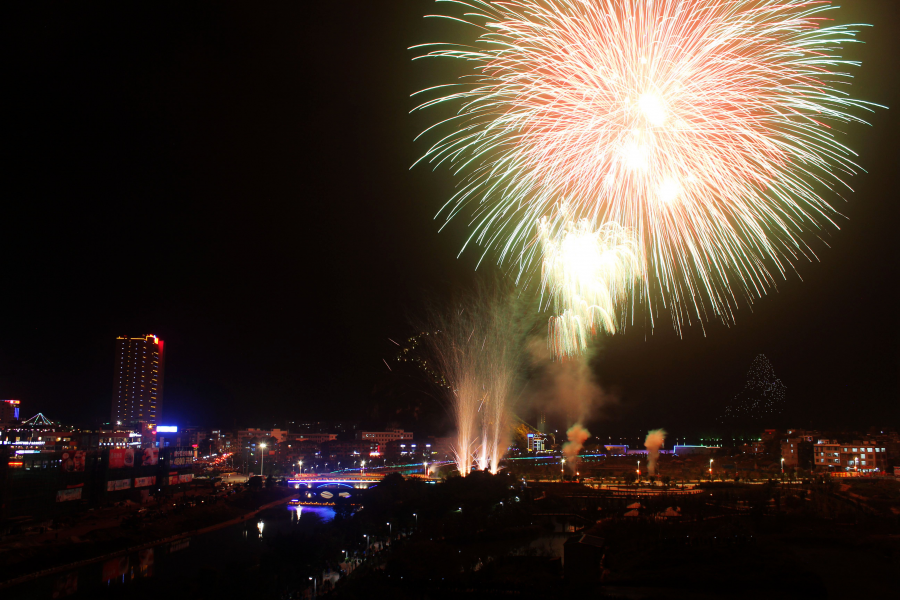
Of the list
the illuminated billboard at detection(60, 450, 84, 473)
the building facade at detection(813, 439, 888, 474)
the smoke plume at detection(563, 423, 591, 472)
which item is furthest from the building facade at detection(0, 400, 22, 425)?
the building facade at detection(813, 439, 888, 474)

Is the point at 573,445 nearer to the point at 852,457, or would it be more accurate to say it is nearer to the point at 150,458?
the point at 852,457

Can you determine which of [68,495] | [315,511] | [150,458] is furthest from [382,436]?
[68,495]

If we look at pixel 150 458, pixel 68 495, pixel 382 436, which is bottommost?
pixel 382 436

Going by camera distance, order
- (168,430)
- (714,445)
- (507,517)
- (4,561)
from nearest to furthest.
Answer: (4,561), (507,517), (714,445), (168,430)

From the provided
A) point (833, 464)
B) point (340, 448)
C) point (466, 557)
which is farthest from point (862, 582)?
point (340, 448)

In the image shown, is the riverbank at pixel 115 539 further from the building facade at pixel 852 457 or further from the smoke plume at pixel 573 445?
the building facade at pixel 852 457

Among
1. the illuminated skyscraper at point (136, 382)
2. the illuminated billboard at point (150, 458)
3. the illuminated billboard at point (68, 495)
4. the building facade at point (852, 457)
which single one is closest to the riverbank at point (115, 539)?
the illuminated billboard at point (68, 495)

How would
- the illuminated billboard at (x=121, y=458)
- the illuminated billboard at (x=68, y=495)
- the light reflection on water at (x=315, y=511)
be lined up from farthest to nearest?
1. the light reflection on water at (x=315, y=511)
2. the illuminated billboard at (x=121, y=458)
3. the illuminated billboard at (x=68, y=495)

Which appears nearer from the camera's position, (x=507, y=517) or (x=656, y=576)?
(x=656, y=576)

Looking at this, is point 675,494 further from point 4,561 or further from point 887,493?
point 4,561
